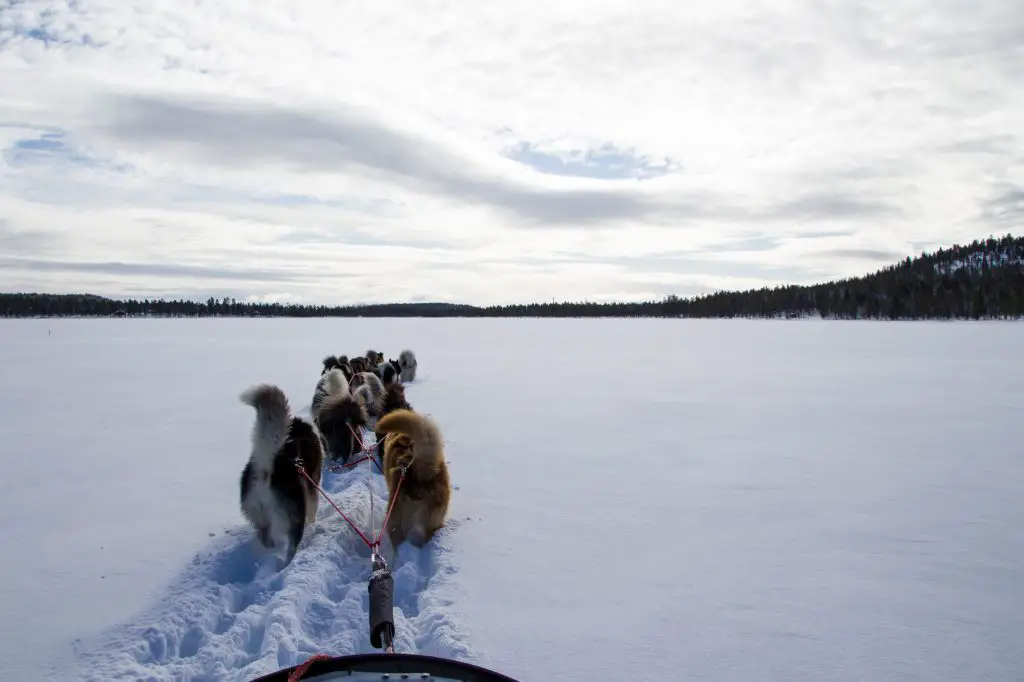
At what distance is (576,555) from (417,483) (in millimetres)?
1075

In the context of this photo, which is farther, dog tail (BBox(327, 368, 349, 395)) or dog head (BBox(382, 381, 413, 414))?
dog head (BBox(382, 381, 413, 414))

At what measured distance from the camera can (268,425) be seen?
3.57 metres

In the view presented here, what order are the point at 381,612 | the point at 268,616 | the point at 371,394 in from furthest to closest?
1. the point at 371,394
2. the point at 268,616
3. the point at 381,612

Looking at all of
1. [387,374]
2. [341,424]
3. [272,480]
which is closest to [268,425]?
[272,480]

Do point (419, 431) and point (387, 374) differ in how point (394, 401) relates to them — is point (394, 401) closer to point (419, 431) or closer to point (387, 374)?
point (387, 374)

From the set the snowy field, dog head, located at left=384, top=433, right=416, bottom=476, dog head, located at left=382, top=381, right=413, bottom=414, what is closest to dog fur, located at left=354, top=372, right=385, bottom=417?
dog head, located at left=382, top=381, right=413, bottom=414

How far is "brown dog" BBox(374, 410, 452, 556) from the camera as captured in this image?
365 centimetres

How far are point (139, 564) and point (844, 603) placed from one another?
12.7 ft

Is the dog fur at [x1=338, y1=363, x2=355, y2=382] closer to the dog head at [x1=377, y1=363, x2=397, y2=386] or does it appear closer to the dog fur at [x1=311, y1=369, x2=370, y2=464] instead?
the dog head at [x1=377, y1=363, x2=397, y2=386]

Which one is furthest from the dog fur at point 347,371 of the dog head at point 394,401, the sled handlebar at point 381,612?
the sled handlebar at point 381,612

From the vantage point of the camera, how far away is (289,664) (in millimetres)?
2512

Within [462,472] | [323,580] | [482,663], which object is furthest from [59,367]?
[482,663]

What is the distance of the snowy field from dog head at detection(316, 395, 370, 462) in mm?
530

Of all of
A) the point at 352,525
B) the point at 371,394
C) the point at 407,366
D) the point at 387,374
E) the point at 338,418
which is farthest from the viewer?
the point at 407,366
